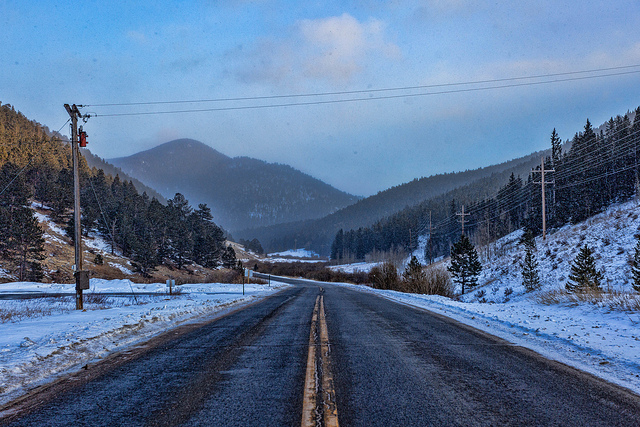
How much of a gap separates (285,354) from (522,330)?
5.60 metres

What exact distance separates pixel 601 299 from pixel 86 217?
71.9 metres

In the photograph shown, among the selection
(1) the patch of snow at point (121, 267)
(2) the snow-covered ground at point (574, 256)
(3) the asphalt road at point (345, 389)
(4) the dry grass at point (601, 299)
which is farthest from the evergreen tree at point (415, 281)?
(1) the patch of snow at point (121, 267)

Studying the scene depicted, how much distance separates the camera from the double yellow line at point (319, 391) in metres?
3.11

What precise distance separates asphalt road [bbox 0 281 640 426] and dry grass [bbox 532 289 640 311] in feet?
17.2

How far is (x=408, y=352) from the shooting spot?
19.1ft

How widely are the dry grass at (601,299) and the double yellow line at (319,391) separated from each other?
7.99 metres

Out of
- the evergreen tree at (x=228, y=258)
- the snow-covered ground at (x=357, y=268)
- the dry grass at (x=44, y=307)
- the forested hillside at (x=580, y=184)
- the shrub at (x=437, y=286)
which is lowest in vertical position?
the snow-covered ground at (x=357, y=268)

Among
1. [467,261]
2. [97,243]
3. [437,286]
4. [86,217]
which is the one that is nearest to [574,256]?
[467,261]

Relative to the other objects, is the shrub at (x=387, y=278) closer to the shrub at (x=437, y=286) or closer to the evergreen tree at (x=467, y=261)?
the shrub at (x=437, y=286)

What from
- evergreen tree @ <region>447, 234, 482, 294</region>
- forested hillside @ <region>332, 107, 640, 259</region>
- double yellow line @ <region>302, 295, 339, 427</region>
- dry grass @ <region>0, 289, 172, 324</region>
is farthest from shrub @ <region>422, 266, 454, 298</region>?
forested hillside @ <region>332, 107, 640, 259</region>

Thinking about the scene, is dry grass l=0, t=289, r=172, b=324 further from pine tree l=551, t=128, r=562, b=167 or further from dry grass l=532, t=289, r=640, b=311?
pine tree l=551, t=128, r=562, b=167

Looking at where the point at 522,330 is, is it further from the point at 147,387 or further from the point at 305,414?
the point at 147,387

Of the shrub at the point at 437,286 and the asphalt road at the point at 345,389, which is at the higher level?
the asphalt road at the point at 345,389

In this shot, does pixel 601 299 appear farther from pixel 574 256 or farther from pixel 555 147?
pixel 555 147
